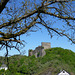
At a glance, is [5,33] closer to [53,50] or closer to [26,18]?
[26,18]

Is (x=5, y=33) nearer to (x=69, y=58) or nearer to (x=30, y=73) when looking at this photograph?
(x=30, y=73)

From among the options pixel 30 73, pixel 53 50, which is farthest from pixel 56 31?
pixel 53 50

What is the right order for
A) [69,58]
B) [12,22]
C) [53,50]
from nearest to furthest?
[12,22]
[69,58]
[53,50]

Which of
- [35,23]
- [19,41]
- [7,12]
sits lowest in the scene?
[19,41]

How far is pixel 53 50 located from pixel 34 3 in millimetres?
41335

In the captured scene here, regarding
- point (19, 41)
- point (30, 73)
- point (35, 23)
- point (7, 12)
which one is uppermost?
point (7, 12)

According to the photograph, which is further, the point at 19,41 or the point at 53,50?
the point at 53,50

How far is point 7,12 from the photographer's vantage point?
17.7 feet

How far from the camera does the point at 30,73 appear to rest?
29.4 m

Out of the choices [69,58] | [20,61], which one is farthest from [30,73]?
[69,58]

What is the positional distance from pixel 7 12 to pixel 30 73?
25103mm

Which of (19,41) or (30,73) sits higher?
(19,41)

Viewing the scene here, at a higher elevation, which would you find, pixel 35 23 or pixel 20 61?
pixel 35 23

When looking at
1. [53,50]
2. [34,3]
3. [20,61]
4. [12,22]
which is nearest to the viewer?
[12,22]
